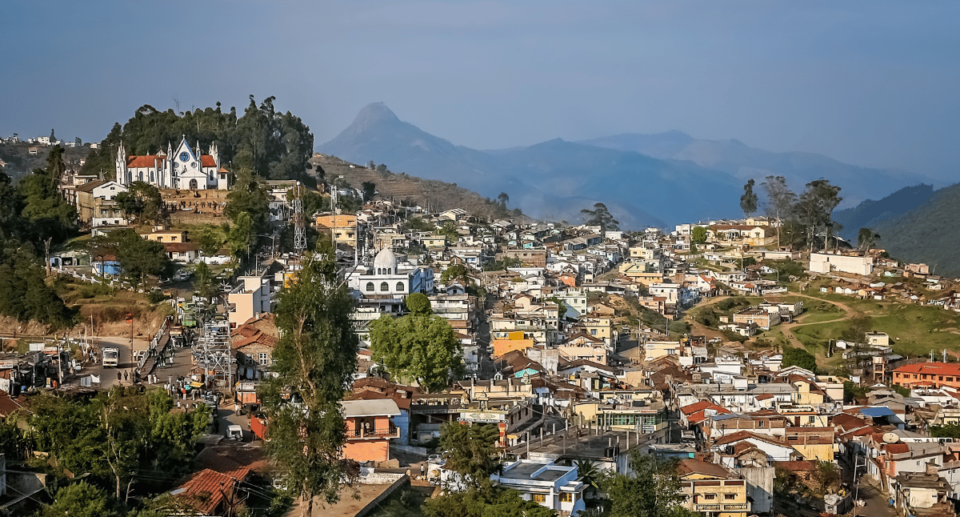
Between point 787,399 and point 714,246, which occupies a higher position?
point 714,246

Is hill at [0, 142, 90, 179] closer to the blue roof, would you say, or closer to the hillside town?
the hillside town

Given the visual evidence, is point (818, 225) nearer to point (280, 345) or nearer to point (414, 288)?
point (414, 288)

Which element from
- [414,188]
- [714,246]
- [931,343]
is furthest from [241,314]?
[414,188]

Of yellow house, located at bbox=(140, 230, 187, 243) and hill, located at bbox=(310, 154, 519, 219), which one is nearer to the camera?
yellow house, located at bbox=(140, 230, 187, 243)

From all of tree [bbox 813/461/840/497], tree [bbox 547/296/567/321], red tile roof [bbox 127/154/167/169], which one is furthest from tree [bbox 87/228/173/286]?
tree [bbox 813/461/840/497]

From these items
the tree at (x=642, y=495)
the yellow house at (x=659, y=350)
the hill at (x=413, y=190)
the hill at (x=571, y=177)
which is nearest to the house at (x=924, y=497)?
the tree at (x=642, y=495)

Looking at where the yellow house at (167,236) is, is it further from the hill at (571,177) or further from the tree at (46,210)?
the hill at (571,177)
